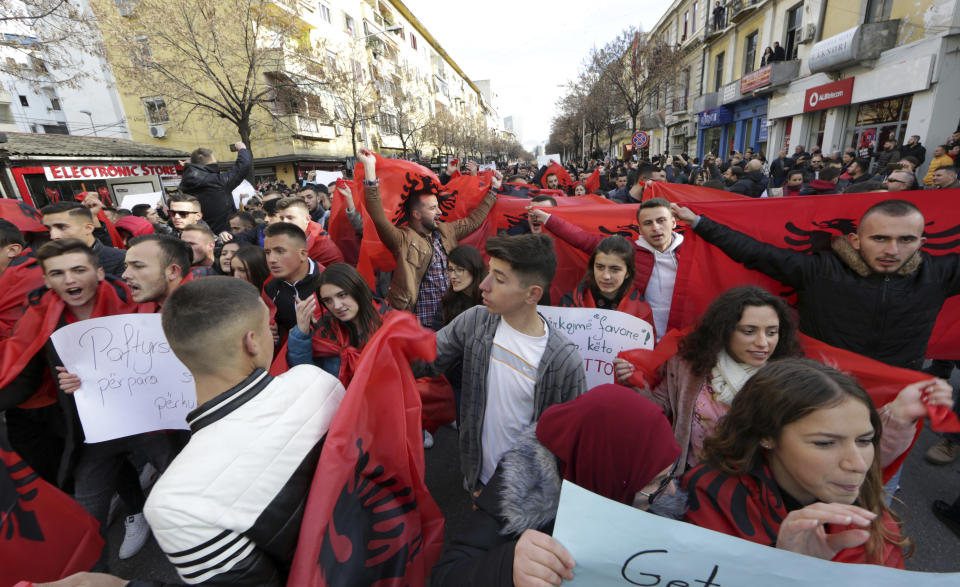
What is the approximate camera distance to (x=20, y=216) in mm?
3922

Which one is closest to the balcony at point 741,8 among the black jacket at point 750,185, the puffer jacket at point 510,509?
the black jacket at point 750,185

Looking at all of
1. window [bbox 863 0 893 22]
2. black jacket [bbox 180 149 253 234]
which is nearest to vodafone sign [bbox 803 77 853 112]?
window [bbox 863 0 893 22]

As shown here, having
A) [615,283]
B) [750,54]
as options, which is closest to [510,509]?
[615,283]

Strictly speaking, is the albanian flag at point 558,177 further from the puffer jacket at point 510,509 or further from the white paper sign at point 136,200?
the puffer jacket at point 510,509

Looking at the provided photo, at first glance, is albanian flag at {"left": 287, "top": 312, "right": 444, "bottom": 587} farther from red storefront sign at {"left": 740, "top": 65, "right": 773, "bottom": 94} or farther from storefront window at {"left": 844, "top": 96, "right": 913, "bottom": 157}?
red storefront sign at {"left": 740, "top": 65, "right": 773, "bottom": 94}

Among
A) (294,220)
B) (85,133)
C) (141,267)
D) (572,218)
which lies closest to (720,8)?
(572,218)

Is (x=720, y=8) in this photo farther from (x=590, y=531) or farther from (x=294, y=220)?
(x=590, y=531)

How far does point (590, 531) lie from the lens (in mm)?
950

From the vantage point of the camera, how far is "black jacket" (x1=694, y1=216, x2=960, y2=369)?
2242 millimetres

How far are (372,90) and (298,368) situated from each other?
95.1 feet

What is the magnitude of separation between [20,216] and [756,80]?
77.8 ft

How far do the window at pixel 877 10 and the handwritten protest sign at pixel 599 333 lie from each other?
17024 millimetres

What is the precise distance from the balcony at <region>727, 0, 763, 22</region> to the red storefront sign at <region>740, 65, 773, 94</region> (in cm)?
324

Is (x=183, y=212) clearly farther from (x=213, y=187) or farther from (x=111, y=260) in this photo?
(x=111, y=260)
